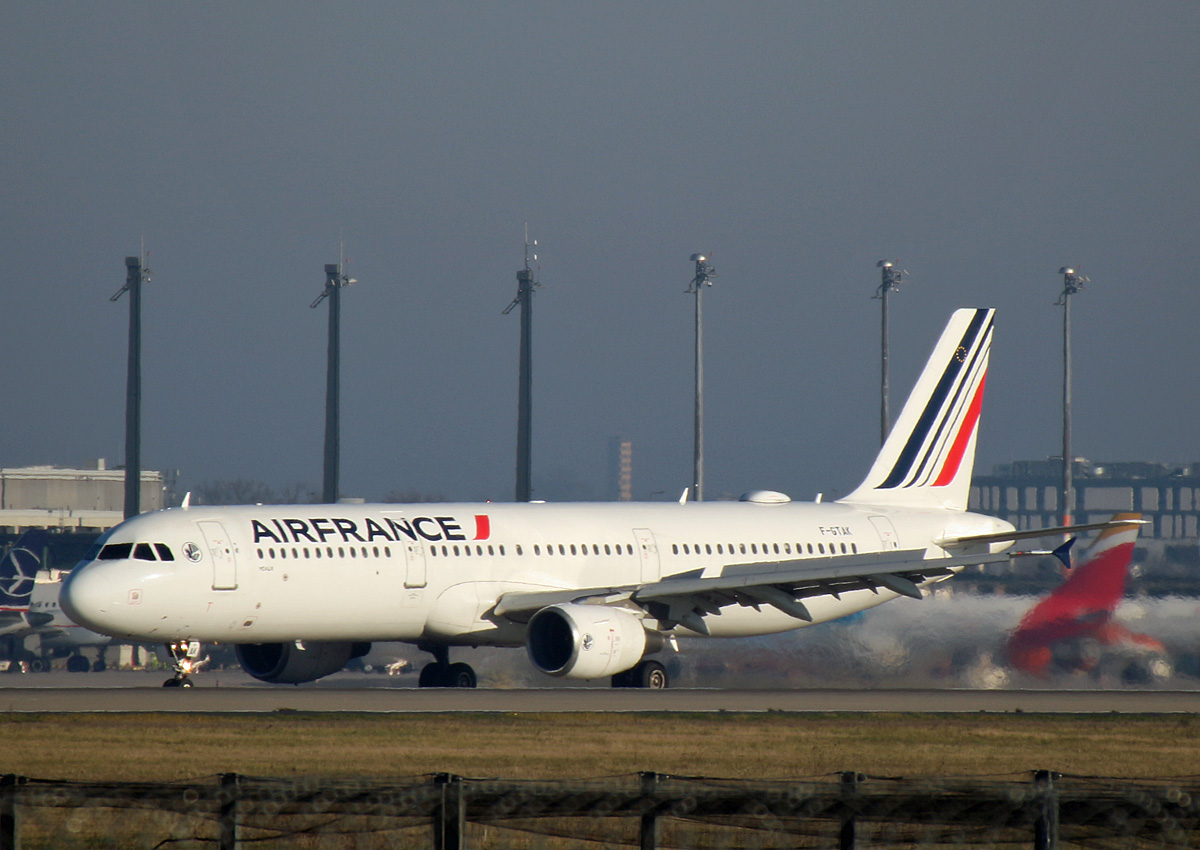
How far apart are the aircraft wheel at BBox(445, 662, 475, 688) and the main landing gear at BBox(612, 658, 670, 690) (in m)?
3.37

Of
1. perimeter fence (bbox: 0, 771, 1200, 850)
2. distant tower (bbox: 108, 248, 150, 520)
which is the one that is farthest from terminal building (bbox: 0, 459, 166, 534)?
perimeter fence (bbox: 0, 771, 1200, 850)

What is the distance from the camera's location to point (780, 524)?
41000 mm

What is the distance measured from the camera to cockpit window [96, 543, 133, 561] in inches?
1278

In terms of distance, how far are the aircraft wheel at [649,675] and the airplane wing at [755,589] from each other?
1090 mm

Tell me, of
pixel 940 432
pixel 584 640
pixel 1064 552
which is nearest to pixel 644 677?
pixel 584 640

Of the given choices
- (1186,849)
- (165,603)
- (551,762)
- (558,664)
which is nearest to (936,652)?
(558,664)

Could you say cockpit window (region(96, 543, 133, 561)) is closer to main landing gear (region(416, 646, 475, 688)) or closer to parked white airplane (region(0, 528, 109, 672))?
main landing gear (region(416, 646, 475, 688))

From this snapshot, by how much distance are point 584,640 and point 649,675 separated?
11.4 ft

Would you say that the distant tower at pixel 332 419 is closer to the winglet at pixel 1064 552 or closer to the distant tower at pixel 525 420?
the distant tower at pixel 525 420

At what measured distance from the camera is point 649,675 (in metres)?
36.5

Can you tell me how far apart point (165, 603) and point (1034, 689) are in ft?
60.8

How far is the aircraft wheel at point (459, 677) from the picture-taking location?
125 ft

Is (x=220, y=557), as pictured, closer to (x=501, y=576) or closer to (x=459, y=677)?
(x=501, y=576)

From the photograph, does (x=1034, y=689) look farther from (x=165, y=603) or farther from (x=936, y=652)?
(x=165, y=603)
